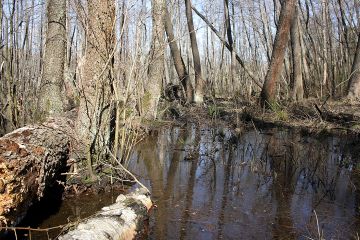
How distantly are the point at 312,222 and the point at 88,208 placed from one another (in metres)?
2.46

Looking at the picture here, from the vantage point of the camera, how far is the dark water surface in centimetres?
391

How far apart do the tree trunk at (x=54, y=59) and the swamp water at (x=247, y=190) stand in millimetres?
2225

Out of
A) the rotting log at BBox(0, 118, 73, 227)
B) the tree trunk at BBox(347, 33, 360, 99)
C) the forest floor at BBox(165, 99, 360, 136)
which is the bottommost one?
the rotting log at BBox(0, 118, 73, 227)

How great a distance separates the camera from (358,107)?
1191 cm

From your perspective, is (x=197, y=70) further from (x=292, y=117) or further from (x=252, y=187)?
Result: (x=252, y=187)

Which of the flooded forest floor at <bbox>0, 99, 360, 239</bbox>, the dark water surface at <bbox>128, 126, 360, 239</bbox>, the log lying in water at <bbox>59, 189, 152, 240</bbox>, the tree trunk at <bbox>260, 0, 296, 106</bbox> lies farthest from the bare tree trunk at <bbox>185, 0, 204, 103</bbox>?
the log lying in water at <bbox>59, 189, 152, 240</bbox>

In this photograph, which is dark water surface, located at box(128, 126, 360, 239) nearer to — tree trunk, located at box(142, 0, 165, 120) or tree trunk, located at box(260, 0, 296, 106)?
tree trunk, located at box(142, 0, 165, 120)

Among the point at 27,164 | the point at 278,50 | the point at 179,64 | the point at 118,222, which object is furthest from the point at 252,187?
the point at 179,64

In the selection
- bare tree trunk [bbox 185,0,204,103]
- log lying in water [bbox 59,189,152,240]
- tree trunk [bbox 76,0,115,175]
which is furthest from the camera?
bare tree trunk [bbox 185,0,204,103]

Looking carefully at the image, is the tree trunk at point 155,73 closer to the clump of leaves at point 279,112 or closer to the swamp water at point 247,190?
the swamp water at point 247,190

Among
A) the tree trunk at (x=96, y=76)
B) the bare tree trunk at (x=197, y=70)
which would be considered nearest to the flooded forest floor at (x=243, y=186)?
the tree trunk at (x=96, y=76)

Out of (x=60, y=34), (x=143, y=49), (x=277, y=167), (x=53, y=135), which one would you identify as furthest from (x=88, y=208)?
(x=60, y=34)

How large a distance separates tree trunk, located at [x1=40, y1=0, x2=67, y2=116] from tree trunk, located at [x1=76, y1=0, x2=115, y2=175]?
3.45m

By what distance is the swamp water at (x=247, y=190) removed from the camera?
3910 millimetres
